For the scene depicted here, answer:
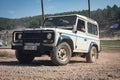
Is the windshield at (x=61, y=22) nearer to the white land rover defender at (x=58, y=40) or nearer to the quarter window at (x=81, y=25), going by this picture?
the white land rover defender at (x=58, y=40)

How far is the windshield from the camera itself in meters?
13.6

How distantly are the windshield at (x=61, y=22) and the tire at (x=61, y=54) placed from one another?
122 centimetres

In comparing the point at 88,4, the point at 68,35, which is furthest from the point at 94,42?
the point at 88,4

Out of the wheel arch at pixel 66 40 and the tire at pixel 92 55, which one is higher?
the wheel arch at pixel 66 40

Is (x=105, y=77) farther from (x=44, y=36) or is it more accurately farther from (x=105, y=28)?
(x=105, y=28)

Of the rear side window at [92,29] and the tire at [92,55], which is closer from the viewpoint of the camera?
the tire at [92,55]

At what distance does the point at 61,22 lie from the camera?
45.5 ft

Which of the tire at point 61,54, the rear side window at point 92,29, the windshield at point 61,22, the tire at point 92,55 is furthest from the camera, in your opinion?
the rear side window at point 92,29

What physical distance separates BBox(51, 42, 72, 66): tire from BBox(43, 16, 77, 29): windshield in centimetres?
122

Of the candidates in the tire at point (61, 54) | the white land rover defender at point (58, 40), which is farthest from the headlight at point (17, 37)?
the tire at point (61, 54)

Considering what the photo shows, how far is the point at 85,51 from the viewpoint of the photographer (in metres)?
14.3

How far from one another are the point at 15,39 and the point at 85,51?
320 cm

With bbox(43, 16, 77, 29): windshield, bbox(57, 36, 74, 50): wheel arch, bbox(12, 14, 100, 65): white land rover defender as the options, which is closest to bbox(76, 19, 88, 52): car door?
bbox(12, 14, 100, 65): white land rover defender

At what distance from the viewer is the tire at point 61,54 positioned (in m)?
11.8
